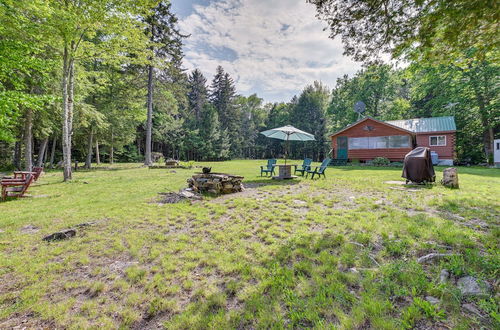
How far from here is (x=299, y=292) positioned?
6.97 ft

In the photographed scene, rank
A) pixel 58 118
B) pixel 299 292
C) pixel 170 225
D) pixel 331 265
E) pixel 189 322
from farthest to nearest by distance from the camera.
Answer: pixel 58 118 → pixel 170 225 → pixel 331 265 → pixel 299 292 → pixel 189 322

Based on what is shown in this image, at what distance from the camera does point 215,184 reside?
663cm

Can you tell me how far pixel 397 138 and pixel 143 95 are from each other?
22.7 meters

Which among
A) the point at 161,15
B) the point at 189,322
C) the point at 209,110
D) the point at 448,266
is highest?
the point at 161,15

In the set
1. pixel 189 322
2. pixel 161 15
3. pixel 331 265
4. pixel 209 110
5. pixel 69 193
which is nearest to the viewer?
pixel 189 322

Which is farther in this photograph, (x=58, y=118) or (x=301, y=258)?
(x=58, y=118)

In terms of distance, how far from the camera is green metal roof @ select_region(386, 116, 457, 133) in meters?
17.3

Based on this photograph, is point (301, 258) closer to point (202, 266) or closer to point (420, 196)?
point (202, 266)

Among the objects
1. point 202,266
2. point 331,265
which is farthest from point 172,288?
point 331,265

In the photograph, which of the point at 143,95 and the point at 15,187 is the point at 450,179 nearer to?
the point at 15,187

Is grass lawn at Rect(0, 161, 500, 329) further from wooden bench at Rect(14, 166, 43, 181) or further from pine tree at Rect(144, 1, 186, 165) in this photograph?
pine tree at Rect(144, 1, 186, 165)

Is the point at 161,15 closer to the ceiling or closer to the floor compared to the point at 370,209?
closer to the ceiling

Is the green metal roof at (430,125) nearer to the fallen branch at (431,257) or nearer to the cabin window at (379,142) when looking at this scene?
the cabin window at (379,142)

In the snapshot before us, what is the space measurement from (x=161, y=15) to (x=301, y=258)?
20559 millimetres
